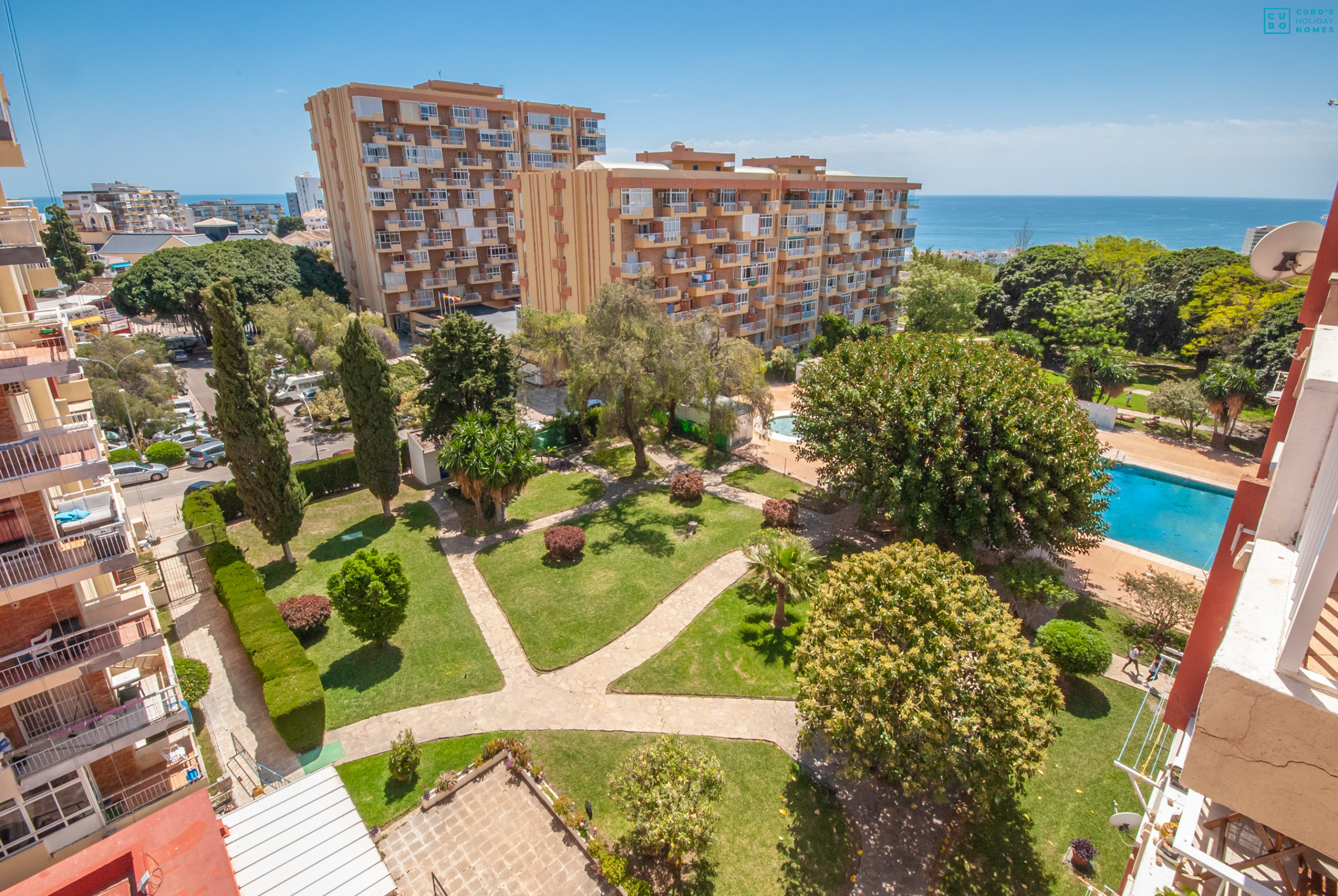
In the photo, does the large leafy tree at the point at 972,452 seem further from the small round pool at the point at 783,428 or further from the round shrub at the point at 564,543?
the small round pool at the point at 783,428

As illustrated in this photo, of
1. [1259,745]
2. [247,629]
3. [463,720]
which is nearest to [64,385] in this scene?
[247,629]

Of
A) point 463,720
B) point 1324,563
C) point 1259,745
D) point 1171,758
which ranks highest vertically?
point 1324,563

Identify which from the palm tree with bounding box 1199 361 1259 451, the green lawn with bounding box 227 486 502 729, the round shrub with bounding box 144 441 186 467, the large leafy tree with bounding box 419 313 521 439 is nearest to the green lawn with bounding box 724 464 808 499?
the large leafy tree with bounding box 419 313 521 439

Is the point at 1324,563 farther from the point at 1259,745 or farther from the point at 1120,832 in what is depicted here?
the point at 1120,832

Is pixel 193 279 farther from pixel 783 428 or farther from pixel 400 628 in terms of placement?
pixel 783 428

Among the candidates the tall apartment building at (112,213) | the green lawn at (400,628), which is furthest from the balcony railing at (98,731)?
the tall apartment building at (112,213)
